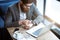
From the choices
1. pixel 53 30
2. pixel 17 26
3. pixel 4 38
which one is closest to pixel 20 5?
pixel 17 26

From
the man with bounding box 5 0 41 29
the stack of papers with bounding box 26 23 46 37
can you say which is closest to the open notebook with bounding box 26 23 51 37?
the stack of papers with bounding box 26 23 46 37

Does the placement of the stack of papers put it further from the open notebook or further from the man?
the man

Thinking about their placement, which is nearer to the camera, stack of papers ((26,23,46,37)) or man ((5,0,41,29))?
stack of papers ((26,23,46,37))

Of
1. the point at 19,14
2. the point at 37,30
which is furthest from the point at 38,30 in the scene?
the point at 19,14

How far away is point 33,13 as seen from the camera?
184 centimetres

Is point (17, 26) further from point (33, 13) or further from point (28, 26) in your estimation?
point (33, 13)

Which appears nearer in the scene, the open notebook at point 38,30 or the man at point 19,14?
the open notebook at point 38,30

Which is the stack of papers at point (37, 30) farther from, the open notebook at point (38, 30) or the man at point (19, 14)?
the man at point (19, 14)

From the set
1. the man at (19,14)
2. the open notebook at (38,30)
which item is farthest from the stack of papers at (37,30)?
the man at (19,14)

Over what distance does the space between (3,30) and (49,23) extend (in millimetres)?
634

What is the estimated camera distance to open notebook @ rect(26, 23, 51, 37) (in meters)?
1.24

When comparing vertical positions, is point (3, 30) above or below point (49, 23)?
below

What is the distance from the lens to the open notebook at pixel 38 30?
1235 mm

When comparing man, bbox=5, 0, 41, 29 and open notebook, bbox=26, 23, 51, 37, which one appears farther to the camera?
man, bbox=5, 0, 41, 29
